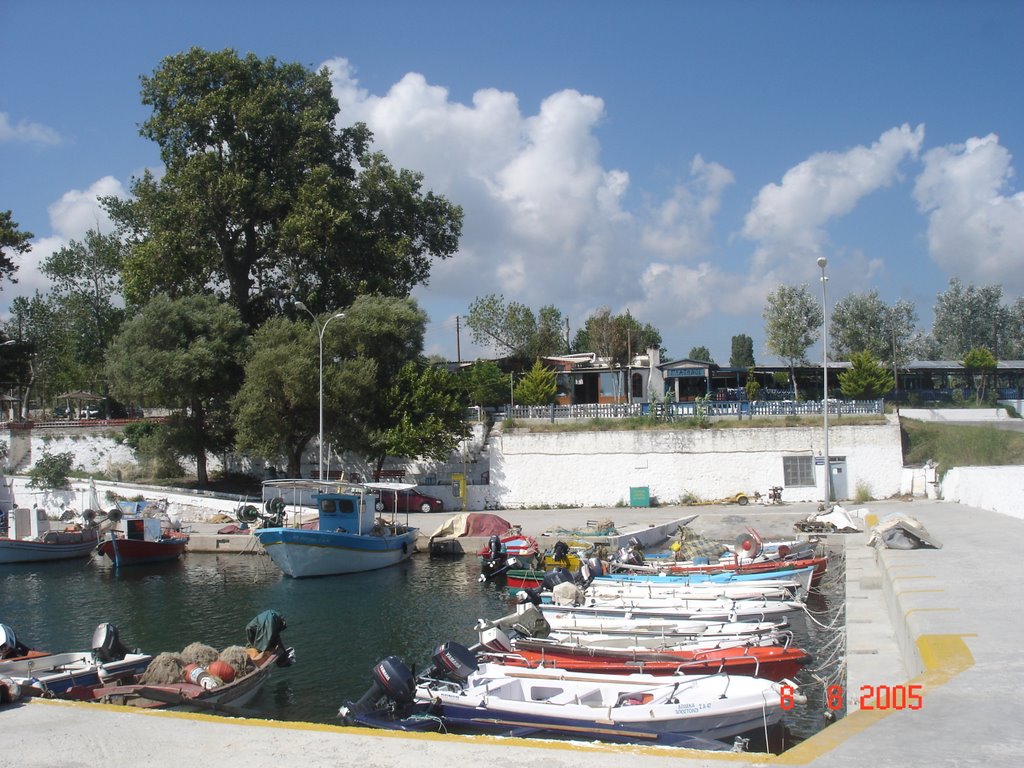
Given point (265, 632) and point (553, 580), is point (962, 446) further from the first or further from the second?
point (265, 632)

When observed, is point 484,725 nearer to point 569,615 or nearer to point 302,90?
point 569,615

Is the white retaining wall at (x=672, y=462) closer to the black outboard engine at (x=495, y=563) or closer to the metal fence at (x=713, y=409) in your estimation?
the metal fence at (x=713, y=409)

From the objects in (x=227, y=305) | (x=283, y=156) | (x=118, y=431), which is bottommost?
(x=118, y=431)

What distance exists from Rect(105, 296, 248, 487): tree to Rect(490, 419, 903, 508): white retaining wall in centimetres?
1411

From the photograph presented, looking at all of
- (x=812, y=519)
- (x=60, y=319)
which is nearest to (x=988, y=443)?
(x=812, y=519)

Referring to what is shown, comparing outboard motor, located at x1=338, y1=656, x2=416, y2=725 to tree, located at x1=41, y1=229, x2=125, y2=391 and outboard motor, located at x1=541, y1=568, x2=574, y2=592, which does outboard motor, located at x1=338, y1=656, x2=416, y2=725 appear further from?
tree, located at x1=41, y1=229, x2=125, y2=391

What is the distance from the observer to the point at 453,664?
13.4 m

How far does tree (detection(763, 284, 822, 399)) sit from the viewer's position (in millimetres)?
56219

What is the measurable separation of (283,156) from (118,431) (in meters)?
18.0

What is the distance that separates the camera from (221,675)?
47.8ft

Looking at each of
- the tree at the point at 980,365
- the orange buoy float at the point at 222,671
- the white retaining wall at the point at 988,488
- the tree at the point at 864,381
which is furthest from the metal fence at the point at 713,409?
the orange buoy float at the point at 222,671

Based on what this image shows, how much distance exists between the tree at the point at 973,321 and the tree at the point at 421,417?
206 ft

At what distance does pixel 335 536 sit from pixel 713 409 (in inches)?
783
